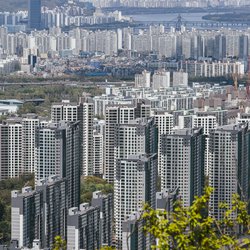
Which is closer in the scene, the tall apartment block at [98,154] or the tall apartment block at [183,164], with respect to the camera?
the tall apartment block at [183,164]

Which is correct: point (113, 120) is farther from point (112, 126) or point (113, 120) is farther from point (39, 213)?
point (39, 213)

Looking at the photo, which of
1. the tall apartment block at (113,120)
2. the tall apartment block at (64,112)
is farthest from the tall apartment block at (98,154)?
the tall apartment block at (64,112)

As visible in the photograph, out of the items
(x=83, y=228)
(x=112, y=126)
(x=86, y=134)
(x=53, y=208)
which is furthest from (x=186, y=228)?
(x=86, y=134)

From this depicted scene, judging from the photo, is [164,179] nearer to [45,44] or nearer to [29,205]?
[29,205]

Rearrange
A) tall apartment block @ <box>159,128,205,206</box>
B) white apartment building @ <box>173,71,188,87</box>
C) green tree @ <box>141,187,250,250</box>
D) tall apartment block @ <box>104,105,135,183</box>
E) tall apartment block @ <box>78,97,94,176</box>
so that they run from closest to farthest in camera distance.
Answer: green tree @ <box>141,187,250,250</box>
tall apartment block @ <box>159,128,205,206</box>
tall apartment block @ <box>104,105,135,183</box>
tall apartment block @ <box>78,97,94,176</box>
white apartment building @ <box>173,71,188,87</box>

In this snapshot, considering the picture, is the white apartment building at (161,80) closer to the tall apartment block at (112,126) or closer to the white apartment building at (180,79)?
the white apartment building at (180,79)

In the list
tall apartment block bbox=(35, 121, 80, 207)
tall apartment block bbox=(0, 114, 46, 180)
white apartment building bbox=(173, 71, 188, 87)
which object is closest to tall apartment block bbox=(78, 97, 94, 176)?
tall apartment block bbox=(0, 114, 46, 180)

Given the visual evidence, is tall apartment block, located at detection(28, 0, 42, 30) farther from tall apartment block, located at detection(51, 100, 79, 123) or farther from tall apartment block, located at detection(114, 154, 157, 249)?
tall apartment block, located at detection(114, 154, 157, 249)

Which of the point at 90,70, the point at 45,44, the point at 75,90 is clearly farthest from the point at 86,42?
the point at 75,90
